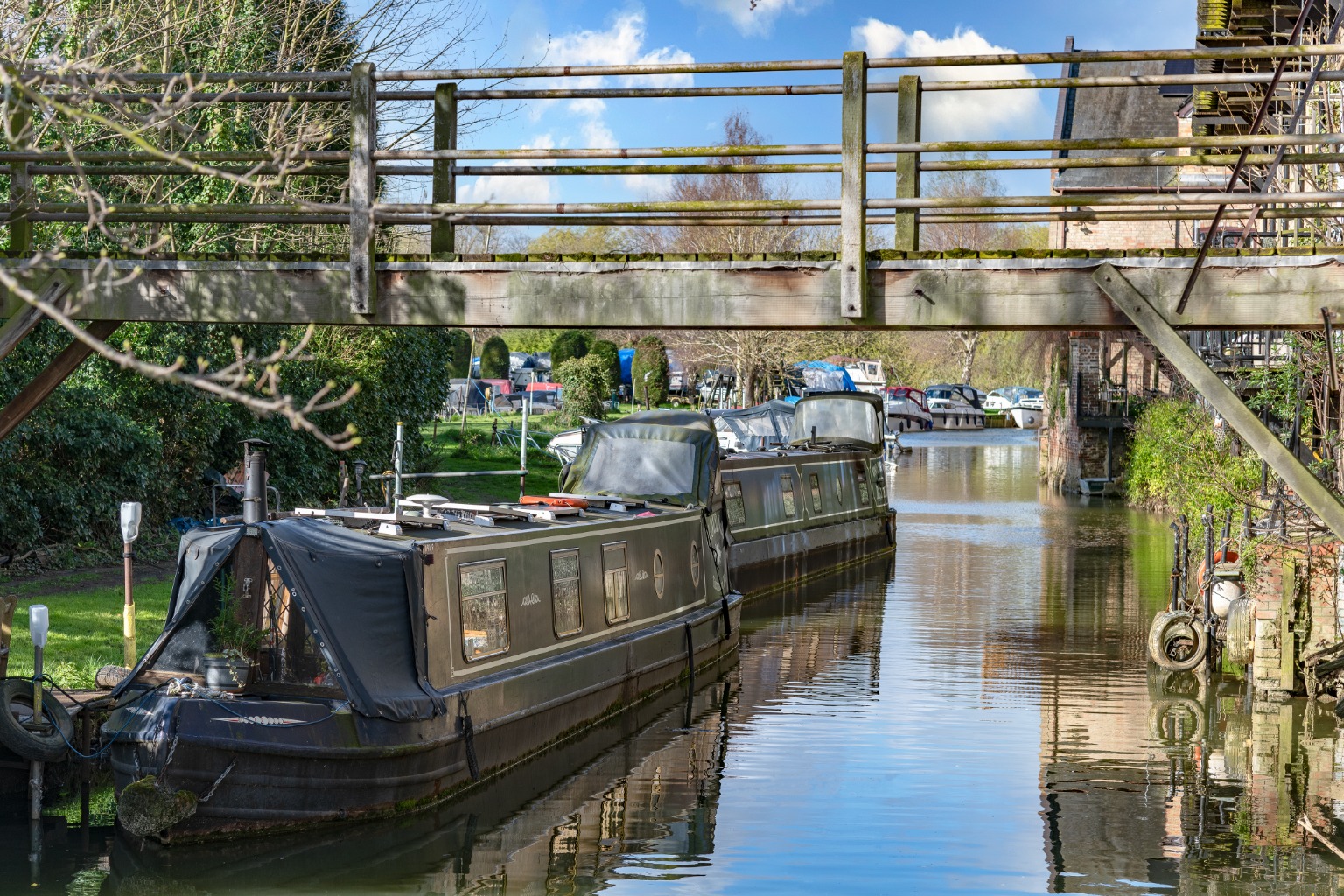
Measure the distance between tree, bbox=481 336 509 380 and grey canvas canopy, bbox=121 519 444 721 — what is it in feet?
141

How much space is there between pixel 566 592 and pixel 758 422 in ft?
77.0

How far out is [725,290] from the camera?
31.5ft

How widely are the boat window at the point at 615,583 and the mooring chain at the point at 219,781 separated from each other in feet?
15.9

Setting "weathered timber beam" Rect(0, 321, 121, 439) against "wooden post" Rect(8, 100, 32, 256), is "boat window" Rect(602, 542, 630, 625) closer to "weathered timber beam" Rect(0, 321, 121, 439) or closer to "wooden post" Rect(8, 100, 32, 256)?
"weathered timber beam" Rect(0, 321, 121, 439)

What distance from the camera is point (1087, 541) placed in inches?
1075

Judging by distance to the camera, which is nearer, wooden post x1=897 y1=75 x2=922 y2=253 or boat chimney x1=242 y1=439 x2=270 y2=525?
wooden post x1=897 y1=75 x2=922 y2=253

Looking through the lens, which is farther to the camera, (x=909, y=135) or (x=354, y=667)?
(x=354, y=667)

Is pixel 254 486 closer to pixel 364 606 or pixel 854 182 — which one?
pixel 364 606

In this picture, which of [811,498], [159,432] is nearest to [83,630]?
[159,432]

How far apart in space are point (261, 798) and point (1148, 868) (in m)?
5.68

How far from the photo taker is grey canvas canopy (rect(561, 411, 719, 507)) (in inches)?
698

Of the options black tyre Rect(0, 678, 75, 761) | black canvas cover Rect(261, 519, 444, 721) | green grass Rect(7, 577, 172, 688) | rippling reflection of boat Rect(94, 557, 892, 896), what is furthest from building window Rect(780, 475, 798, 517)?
black tyre Rect(0, 678, 75, 761)

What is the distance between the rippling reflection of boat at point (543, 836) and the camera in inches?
364

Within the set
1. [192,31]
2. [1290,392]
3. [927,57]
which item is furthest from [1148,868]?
[192,31]
